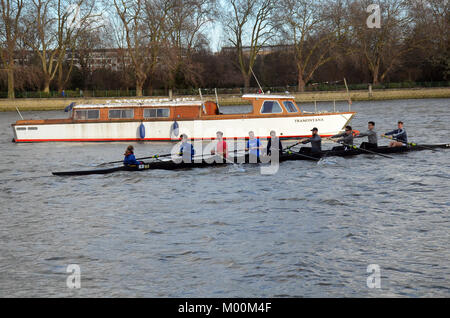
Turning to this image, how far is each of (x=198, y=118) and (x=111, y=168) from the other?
11284 millimetres

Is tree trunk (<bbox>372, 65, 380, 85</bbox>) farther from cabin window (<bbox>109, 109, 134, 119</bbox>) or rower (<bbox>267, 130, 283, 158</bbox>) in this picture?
rower (<bbox>267, 130, 283, 158</bbox>)

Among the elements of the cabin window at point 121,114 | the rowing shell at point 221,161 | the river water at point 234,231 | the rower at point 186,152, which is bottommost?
the river water at point 234,231

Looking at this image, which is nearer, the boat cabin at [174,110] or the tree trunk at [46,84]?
the boat cabin at [174,110]

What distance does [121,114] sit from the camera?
37.9m

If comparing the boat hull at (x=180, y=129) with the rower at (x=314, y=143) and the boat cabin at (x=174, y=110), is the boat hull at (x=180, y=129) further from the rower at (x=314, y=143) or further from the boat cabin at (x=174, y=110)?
the rower at (x=314, y=143)

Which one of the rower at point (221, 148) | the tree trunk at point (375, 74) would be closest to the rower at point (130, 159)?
the rower at point (221, 148)

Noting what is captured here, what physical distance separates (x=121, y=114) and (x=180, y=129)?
4200mm

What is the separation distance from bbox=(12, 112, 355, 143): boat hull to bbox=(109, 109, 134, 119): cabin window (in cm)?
41

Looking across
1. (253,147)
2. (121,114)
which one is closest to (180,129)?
(121,114)

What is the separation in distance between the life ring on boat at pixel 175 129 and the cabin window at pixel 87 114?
5.00 metres

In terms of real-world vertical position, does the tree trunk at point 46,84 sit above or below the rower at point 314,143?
above

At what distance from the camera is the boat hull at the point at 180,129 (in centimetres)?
3466

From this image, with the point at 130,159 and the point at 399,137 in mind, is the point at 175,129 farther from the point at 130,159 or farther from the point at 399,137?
the point at 399,137
